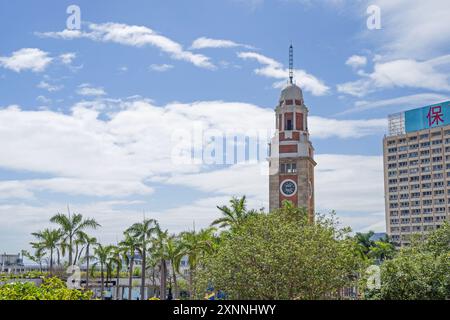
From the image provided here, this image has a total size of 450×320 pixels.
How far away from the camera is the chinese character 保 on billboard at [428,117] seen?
118 metres

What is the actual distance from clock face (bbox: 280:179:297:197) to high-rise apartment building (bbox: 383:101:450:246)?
206 ft

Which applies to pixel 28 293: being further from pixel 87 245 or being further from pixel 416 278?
pixel 87 245

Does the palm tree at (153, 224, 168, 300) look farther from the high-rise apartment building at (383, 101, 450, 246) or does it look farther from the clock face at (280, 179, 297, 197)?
the high-rise apartment building at (383, 101, 450, 246)

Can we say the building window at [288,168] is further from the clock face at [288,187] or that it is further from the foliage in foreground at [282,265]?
the foliage in foreground at [282,265]

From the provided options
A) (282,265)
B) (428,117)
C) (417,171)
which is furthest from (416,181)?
(282,265)

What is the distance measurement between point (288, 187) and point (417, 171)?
7259 cm

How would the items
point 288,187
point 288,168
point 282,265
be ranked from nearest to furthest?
1. point 282,265
2. point 288,187
3. point 288,168

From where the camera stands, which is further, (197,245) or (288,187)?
(288,187)

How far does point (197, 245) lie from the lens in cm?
5025

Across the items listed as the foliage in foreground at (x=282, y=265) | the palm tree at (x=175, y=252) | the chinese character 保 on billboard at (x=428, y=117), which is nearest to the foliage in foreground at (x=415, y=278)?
the foliage in foreground at (x=282, y=265)

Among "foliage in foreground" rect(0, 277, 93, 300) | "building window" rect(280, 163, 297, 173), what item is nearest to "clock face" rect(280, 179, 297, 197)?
"building window" rect(280, 163, 297, 173)

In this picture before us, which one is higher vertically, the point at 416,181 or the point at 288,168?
the point at 416,181
